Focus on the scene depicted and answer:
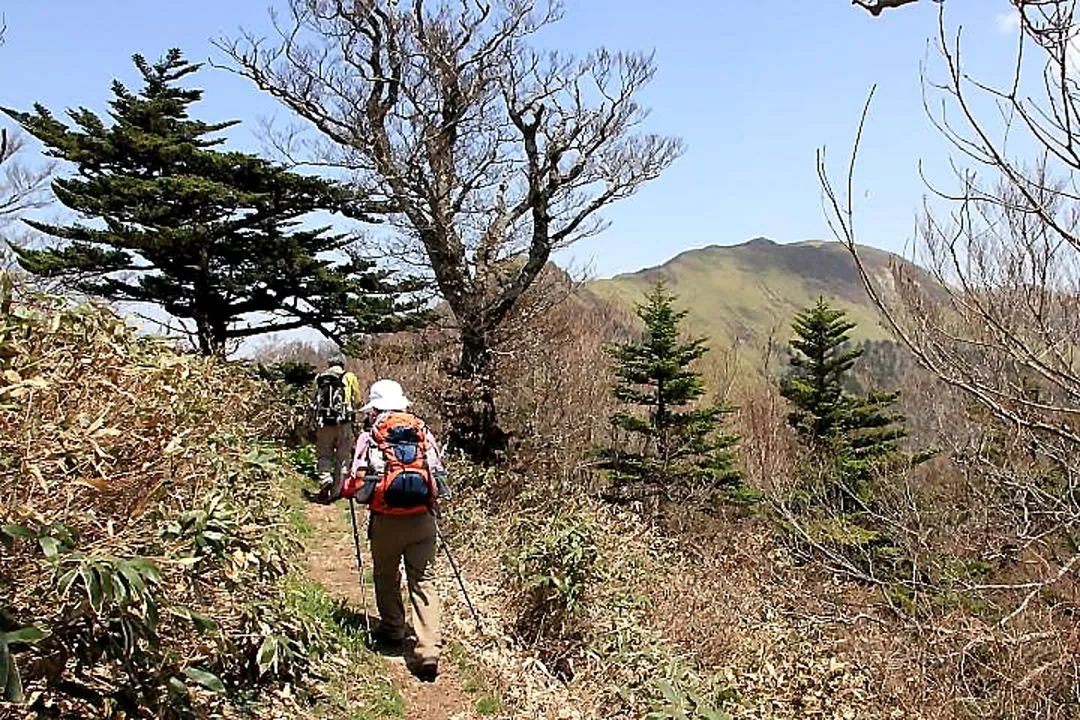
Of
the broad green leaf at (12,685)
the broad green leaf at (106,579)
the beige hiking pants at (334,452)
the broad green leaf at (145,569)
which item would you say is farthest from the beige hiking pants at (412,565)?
the beige hiking pants at (334,452)

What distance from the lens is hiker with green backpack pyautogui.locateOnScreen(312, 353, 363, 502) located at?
11227 millimetres

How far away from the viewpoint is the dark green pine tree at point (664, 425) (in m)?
21.5

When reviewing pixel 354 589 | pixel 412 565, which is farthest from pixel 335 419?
pixel 412 565

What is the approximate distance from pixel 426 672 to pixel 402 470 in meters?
1.46

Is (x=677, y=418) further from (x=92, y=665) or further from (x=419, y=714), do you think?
(x=92, y=665)

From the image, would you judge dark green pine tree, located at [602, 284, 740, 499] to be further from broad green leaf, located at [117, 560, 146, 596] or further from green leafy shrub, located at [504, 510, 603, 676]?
broad green leaf, located at [117, 560, 146, 596]

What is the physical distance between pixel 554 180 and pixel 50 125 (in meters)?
9.36

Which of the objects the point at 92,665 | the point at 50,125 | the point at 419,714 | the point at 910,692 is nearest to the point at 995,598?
the point at 910,692

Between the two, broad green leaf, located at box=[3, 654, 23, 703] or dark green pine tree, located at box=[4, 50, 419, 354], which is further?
dark green pine tree, located at box=[4, 50, 419, 354]

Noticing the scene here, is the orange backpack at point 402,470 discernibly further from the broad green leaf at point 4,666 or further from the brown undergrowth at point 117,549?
the broad green leaf at point 4,666

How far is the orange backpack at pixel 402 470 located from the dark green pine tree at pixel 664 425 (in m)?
15.6

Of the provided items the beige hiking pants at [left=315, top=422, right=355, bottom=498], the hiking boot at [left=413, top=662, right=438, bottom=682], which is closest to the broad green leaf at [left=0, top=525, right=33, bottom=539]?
the hiking boot at [left=413, top=662, right=438, bottom=682]

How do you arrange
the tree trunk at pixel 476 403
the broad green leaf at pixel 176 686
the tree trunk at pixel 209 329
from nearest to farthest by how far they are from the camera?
1. the broad green leaf at pixel 176 686
2. the tree trunk at pixel 209 329
3. the tree trunk at pixel 476 403

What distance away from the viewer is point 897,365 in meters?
34.8
